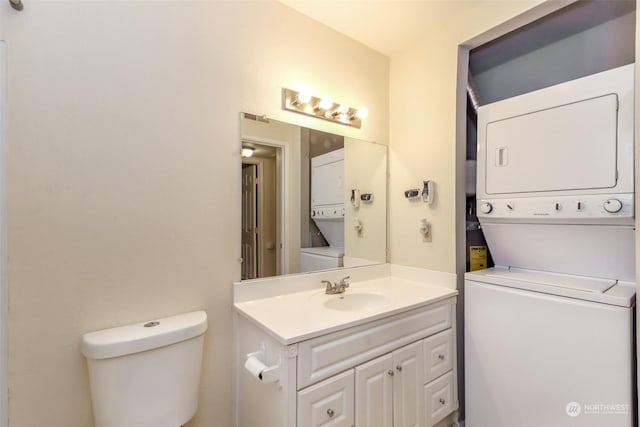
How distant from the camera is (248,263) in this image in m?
1.55

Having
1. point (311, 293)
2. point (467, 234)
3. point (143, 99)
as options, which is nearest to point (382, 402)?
point (311, 293)

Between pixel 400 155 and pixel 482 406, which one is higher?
pixel 400 155

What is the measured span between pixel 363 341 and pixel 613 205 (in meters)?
1.22

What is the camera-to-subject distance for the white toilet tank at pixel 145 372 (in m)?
1.07

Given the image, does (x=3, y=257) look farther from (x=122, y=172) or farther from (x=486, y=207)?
(x=486, y=207)

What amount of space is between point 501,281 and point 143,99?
1.99 meters

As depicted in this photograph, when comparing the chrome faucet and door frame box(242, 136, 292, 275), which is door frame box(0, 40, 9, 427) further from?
the chrome faucet

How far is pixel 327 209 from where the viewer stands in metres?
1.95

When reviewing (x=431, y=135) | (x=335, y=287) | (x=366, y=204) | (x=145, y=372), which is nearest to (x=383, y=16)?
(x=431, y=135)

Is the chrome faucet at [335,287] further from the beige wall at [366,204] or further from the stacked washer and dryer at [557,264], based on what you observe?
the stacked washer and dryer at [557,264]

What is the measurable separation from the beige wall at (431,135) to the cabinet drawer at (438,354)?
399mm

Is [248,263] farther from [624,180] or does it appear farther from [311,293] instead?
[624,180]

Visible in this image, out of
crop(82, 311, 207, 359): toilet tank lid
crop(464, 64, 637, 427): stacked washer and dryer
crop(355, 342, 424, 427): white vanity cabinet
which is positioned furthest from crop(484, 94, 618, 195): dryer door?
crop(82, 311, 207, 359): toilet tank lid

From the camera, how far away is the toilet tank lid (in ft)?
3.48
